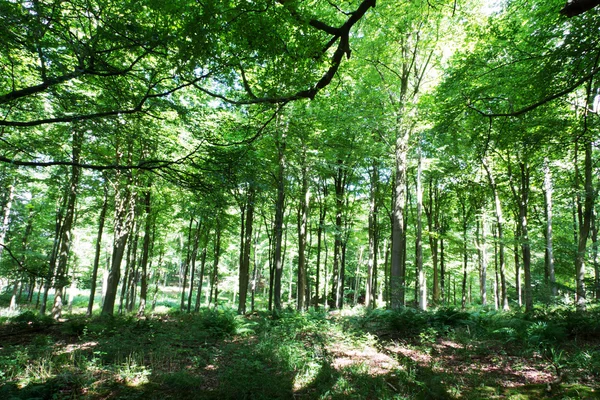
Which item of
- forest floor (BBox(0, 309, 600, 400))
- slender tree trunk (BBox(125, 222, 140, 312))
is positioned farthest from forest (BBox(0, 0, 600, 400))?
slender tree trunk (BBox(125, 222, 140, 312))

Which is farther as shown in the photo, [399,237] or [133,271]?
[133,271]

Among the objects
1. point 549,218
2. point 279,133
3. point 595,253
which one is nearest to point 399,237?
point 279,133

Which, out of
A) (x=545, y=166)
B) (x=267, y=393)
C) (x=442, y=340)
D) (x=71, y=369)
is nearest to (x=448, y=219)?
(x=545, y=166)

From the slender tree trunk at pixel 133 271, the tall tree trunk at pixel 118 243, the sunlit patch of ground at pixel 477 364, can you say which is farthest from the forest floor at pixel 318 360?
the slender tree trunk at pixel 133 271

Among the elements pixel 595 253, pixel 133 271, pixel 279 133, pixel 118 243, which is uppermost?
pixel 279 133

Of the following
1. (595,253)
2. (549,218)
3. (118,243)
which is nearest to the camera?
(595,253)

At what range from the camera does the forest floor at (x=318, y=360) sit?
4.59 meters

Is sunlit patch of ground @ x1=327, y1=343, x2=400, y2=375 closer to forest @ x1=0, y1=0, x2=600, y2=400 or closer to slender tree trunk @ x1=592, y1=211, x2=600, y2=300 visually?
forest @ x1=0, y1=0, x2=600, y2=400

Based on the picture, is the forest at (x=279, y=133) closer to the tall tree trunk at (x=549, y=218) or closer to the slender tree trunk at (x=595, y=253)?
the slender tree trunk at (x=595, y=253)

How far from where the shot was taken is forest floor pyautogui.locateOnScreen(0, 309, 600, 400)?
4589 millimetres

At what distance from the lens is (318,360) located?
623cm

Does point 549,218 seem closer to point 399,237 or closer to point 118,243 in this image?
point 399,237

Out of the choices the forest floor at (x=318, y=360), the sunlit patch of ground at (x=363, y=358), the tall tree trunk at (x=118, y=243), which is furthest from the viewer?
the tall tree trunk at (x=118, y=243)

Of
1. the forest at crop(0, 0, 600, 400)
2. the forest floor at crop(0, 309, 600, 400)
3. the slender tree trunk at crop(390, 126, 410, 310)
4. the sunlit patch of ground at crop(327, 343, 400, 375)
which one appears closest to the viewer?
the forest at crop(0, 0, 600, 400)
